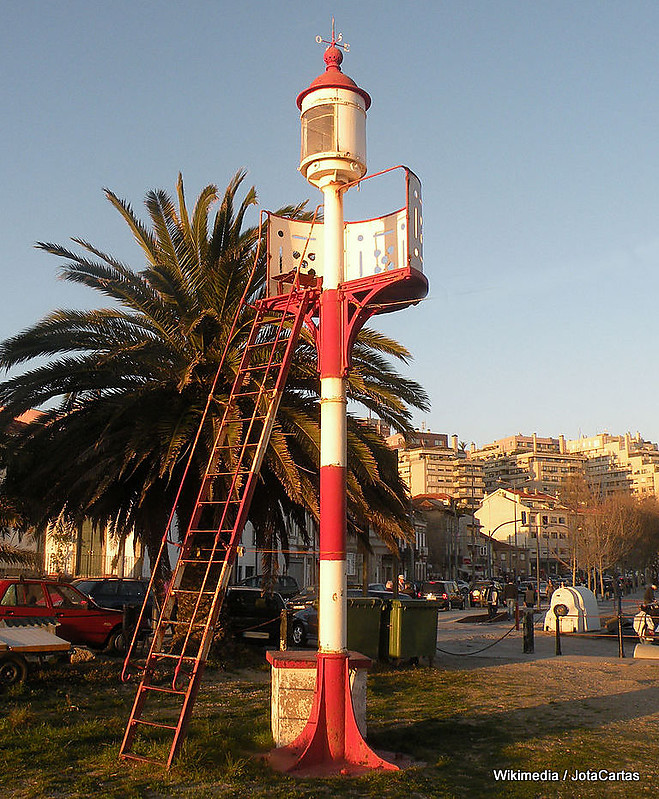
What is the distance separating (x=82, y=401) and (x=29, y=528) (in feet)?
19.3

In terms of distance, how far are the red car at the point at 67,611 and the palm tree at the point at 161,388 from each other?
140 cm

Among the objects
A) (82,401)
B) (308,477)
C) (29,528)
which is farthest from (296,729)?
(29,528)

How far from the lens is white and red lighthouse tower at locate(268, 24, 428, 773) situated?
9383mm

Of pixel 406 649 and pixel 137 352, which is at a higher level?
pixel 137 352

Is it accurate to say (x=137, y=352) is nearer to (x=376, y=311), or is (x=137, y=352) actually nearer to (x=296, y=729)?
(x=376, y=311)

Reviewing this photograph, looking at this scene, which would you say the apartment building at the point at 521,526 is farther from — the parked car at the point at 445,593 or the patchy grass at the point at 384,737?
the patchy grass at the point at 384,737

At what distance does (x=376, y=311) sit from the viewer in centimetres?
1049

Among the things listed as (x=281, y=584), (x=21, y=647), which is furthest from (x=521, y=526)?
(x=21, y=647)

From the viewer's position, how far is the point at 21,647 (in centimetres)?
1318

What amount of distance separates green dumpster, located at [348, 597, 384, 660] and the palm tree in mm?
1854

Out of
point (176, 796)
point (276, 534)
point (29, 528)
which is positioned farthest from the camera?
point (29, 528)

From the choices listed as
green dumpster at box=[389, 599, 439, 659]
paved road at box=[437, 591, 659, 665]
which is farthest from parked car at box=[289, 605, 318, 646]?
green dumpster at box=[389, 599, 439, 659]

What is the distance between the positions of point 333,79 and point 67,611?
12.7 m

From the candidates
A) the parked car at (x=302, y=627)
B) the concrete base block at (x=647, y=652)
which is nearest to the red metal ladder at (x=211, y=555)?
the parked car at (x=302, y=627)
